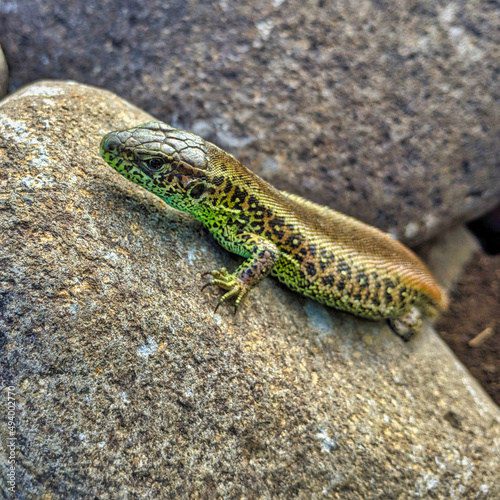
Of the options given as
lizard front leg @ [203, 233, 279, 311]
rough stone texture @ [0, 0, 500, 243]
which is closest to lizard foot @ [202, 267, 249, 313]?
lizard front leg @ [203, 233, 279, 311]

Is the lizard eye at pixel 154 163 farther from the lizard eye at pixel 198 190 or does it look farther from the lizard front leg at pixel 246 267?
the lizard front leg at pixel 246 267

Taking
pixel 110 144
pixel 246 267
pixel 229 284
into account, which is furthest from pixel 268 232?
pixel 110 144

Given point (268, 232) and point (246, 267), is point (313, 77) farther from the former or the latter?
point (246, 267)

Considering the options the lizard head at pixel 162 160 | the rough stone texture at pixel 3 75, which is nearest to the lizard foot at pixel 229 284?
the lizard head at pixel 162 160

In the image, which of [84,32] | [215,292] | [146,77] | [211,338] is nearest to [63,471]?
[211,338]

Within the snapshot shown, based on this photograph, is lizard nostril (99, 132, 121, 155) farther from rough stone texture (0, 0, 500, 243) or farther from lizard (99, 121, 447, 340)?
rough stone texture (0, 0, 500, 243)
